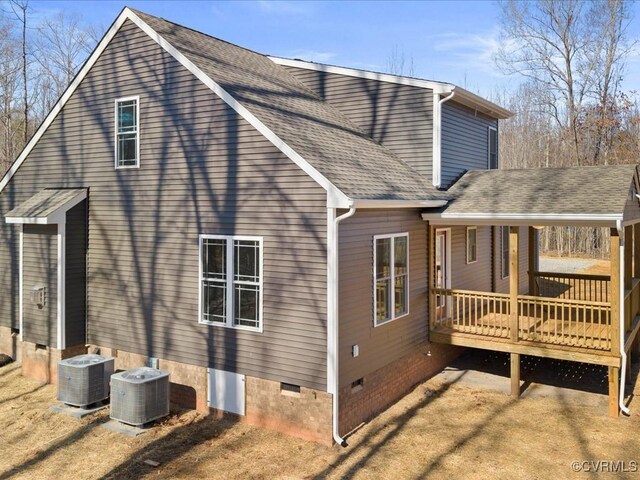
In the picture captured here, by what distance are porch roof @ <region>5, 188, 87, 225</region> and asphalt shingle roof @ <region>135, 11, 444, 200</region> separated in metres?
4.08

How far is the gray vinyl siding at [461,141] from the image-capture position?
12622 millimetres

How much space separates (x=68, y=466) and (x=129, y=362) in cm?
319

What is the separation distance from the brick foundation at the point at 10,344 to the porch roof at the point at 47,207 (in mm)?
3278

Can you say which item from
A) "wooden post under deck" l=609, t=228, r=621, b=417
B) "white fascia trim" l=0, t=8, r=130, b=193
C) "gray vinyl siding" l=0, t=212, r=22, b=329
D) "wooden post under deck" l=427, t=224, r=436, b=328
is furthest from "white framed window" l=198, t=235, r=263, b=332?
"wooden post under deck" l=609, t=228, r=621, b=417

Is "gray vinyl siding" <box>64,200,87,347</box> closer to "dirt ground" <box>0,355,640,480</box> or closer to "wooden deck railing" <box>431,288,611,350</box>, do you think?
"dirt ground" <box>0,355,640,480</box>

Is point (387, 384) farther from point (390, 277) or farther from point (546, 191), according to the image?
point (546, 191)

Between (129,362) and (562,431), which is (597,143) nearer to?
(562,431)

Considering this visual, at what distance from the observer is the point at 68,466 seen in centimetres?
811

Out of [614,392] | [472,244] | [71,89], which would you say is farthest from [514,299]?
[71,89]

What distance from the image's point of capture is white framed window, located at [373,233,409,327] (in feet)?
32.0

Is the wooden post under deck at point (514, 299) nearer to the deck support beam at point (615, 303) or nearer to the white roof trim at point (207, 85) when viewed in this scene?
the deck support beam at point (615, 303)

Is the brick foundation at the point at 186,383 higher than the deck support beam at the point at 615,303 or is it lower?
lower

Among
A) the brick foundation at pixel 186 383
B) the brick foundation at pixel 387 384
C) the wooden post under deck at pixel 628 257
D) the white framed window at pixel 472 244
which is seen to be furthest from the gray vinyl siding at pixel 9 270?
the wooden post under deck at pixel 628 257

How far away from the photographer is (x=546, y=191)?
36.6ft
